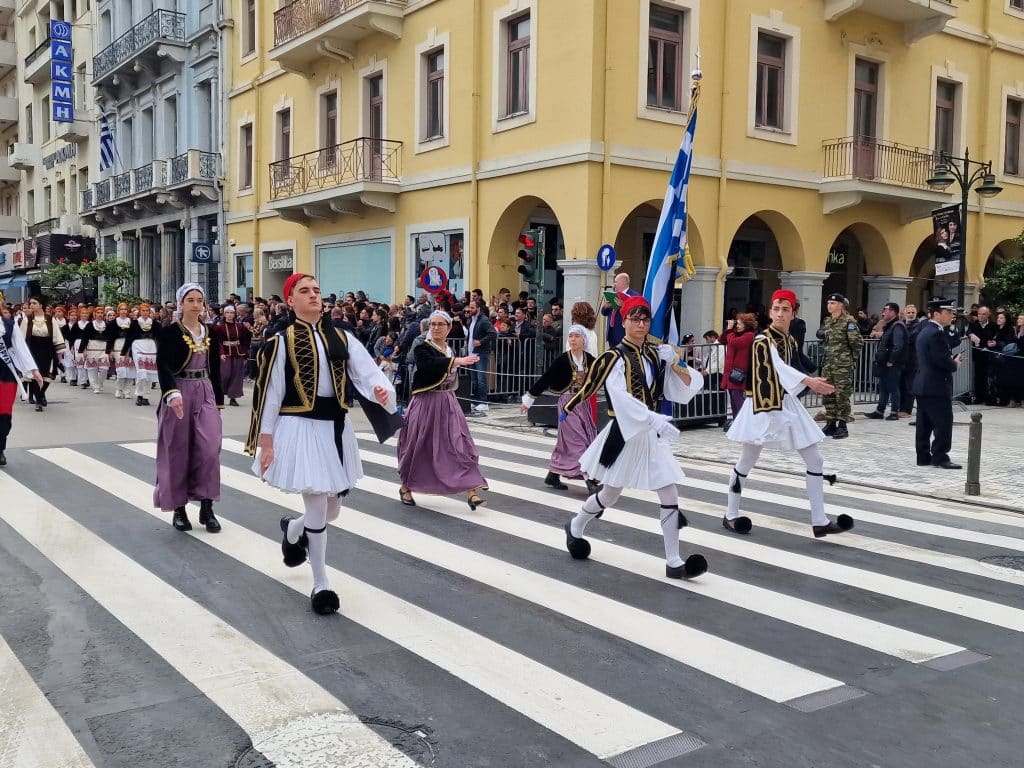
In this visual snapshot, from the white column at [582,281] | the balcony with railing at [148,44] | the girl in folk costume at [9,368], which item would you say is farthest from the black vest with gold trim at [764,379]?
the balcony with railing at [148,44]

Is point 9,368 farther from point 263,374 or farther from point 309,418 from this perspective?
point 309,418

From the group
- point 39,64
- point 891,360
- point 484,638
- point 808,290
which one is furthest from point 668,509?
point 39,64

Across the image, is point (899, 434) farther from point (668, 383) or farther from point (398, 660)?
point (398, 660)

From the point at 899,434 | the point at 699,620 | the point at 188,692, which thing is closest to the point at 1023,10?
the point at 899,434

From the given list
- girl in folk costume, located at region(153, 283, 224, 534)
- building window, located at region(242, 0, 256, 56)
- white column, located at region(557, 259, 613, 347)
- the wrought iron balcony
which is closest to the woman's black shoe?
girl in folk costume, located at region(153, 283, 224, 534)

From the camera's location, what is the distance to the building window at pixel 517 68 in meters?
19.2

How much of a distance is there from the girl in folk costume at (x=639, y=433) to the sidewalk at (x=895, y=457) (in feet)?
14.6

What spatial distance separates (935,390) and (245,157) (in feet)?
78.1

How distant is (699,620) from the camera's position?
5586 millimetres

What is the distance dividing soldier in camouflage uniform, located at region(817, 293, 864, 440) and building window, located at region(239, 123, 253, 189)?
2043 centimetres

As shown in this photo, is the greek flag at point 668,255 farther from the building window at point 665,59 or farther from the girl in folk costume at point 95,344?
the girl in folk costume at point 95,344

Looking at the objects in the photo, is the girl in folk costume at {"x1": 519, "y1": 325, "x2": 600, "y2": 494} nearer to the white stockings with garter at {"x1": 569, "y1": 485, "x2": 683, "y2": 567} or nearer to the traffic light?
the white stockings with garter at {"x1": 569, "y1": 485, "x2": 683, "y2": 567}

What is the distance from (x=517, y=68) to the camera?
19531mm

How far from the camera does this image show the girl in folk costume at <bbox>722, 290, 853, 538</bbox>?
7758 mm
